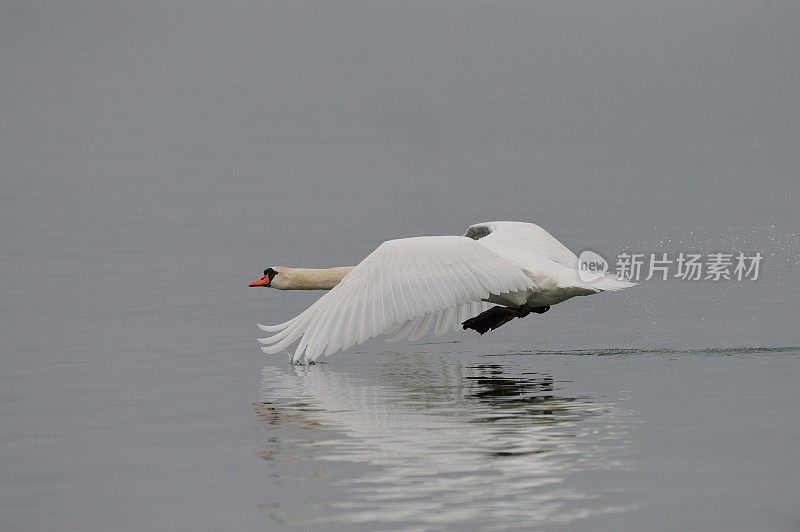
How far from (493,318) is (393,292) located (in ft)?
7.04

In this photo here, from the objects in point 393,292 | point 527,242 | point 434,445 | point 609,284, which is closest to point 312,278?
point 527,242

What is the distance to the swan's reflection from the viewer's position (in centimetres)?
835

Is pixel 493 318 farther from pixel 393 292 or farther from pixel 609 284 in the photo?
pixel 393 292

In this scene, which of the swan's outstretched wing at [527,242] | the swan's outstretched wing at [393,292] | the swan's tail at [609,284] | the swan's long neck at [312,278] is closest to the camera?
the swan's outstretched wing at [393,292]

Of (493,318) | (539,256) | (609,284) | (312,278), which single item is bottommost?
(493,318)

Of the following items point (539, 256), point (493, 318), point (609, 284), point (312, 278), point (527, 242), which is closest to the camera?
point (609, 284)

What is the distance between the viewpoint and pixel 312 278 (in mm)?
16578

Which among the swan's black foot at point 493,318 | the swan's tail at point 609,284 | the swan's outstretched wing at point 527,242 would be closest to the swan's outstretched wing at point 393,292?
the swan's tail at point 609,284

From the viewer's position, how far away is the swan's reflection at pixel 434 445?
27.4 ft

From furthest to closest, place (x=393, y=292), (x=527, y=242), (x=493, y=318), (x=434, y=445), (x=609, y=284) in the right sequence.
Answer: (x=527, y=242)
(x=493, y=318)
(x=609, y=284)
(x=393, y=292)
(x=434, y=445)

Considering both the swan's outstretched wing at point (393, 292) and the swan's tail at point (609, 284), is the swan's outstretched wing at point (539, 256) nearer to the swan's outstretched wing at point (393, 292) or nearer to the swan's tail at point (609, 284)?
the swan's tail at point (609, 284)

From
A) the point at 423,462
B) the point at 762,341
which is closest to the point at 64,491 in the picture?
the point at 423,462

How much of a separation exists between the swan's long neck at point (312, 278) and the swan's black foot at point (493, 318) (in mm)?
1731

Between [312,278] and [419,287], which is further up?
[312,278]
